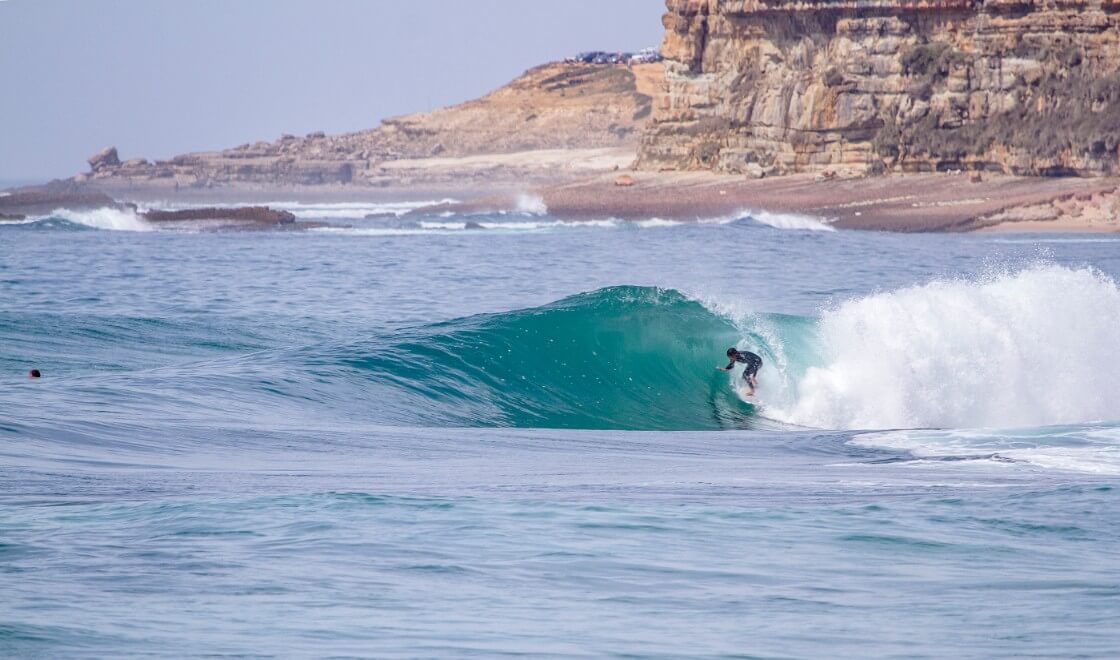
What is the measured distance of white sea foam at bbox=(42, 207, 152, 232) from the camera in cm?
6062

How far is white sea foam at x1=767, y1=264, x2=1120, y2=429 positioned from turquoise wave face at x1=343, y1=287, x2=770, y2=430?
3.82 ft

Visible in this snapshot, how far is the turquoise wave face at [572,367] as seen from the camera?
610 inches

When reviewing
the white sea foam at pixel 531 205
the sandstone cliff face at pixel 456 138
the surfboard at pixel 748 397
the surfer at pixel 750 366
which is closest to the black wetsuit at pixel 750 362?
the surfer at pixel 750 366

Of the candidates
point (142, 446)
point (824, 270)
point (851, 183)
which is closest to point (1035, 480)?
point (142, 446)

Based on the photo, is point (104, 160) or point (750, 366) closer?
point (750, 366)

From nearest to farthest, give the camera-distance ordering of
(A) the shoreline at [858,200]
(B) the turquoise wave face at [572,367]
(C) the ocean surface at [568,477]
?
(C) the ocean surface at [568,477] < (B) the turquoise wave face at [572,367] < (A) the shoreline at [858,200]

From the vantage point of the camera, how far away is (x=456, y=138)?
142500 mm

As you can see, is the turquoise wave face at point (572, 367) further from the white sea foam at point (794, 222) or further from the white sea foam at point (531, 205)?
the white sea foam at point (531, 205)

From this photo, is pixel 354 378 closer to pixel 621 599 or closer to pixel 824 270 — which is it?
pixel 621 599

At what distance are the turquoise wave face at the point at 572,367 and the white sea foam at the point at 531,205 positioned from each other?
51.7 m

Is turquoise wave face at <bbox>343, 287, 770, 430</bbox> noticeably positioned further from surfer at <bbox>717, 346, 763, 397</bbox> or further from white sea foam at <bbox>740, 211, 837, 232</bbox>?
white sea foam at <bbox>740, 211, 837, 232</bbox>

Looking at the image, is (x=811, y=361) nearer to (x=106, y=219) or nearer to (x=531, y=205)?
(x=106, y=219)

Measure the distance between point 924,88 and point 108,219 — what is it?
3531 centimetres

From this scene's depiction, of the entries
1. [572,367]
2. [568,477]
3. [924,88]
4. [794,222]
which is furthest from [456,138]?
[568,477]
